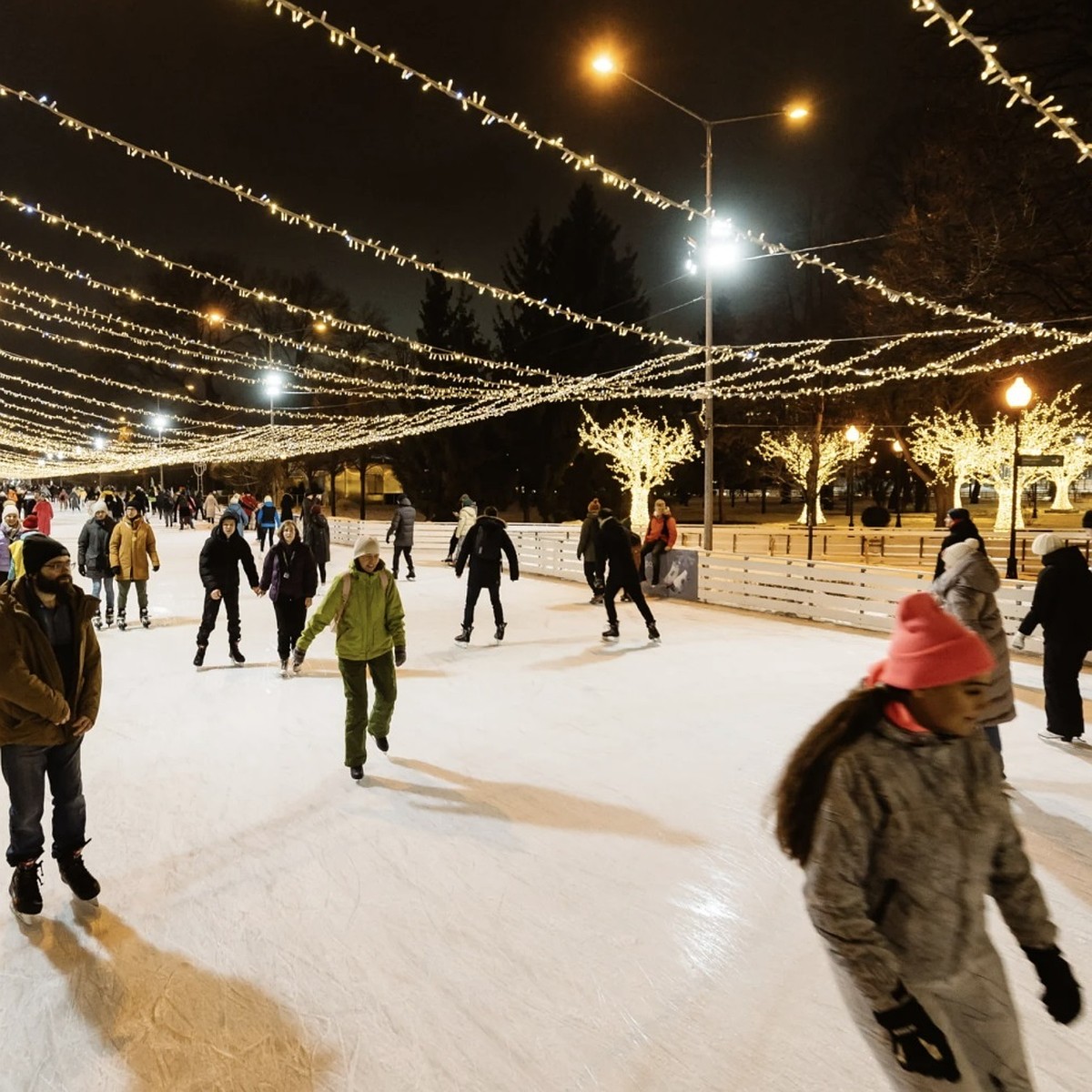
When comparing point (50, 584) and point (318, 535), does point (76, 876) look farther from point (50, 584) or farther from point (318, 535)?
point (318, 535)

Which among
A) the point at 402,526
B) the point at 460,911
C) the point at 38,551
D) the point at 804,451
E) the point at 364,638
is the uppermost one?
the point at 804,451

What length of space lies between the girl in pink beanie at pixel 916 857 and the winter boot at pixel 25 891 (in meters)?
3.16

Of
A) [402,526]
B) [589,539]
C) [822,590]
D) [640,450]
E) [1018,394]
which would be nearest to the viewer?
[822,590]

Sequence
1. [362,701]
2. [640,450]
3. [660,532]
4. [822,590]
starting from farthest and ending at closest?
[640,450]
[660,532]
[822,590]
[362,701]

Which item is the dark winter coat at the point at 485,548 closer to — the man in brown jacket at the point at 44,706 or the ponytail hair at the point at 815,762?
the man in brown jacket at the point at 44,706

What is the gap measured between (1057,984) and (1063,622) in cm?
435

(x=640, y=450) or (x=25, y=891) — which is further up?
(x=640, y=450)

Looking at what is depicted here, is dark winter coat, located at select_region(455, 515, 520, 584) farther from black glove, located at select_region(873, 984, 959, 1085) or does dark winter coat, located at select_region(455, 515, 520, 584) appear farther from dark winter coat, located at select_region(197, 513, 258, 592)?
black glove, located at select_region(873, 984, 959, 1085)

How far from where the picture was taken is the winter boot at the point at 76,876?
3480 mm

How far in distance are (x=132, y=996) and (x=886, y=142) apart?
23.7m

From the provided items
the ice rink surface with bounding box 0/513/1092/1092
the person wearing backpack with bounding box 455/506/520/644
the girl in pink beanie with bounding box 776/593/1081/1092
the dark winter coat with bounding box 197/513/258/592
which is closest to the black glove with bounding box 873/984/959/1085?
the girl in pink beanie with bounding box 776/593/1081/1092

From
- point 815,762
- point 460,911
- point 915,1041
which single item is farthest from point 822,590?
point 915,1041

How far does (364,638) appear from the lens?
509cm

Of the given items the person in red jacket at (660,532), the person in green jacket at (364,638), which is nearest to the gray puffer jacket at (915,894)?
the person in green jacket at (364,638)
